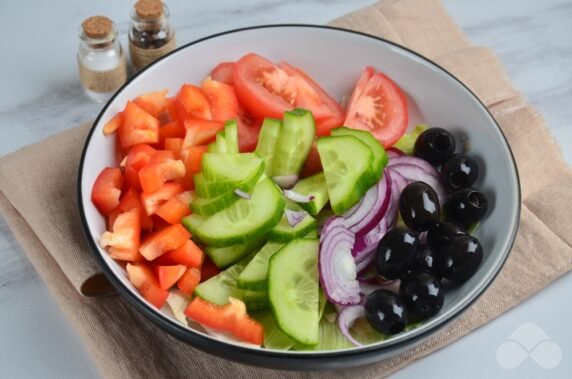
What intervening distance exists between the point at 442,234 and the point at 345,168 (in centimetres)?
27

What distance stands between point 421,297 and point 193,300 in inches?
19.0

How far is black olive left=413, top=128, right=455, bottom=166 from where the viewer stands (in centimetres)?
214

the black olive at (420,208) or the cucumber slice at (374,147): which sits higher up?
the cucumber slice at (374,147)

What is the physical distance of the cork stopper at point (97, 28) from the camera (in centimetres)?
245

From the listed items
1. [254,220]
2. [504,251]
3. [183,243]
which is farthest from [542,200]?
[183,243]

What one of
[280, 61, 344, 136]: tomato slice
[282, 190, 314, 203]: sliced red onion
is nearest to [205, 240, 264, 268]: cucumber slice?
[282, 190, 314, 203]: sliced red onion

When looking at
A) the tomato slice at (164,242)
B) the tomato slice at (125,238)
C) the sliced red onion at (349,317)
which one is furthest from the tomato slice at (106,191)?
the sliced red onion at (349,317)

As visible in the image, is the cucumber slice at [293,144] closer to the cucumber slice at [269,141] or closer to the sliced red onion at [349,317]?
the cucumber slice at [269,141]

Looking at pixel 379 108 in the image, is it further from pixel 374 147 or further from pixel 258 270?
pixel 258 270

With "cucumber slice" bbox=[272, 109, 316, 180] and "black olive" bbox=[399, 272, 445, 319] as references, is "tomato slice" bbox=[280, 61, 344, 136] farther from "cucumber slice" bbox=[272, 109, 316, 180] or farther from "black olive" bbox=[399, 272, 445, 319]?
"black olive" bbox=[399, 272, 445, 319]

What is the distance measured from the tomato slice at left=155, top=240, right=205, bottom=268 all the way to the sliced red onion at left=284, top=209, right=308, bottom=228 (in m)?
0.21

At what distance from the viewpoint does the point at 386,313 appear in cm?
178

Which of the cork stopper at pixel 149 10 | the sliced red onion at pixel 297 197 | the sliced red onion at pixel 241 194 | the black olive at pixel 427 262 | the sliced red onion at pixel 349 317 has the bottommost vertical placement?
the sliced red onion at pixel 349 317

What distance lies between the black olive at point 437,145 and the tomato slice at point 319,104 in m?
0.23
